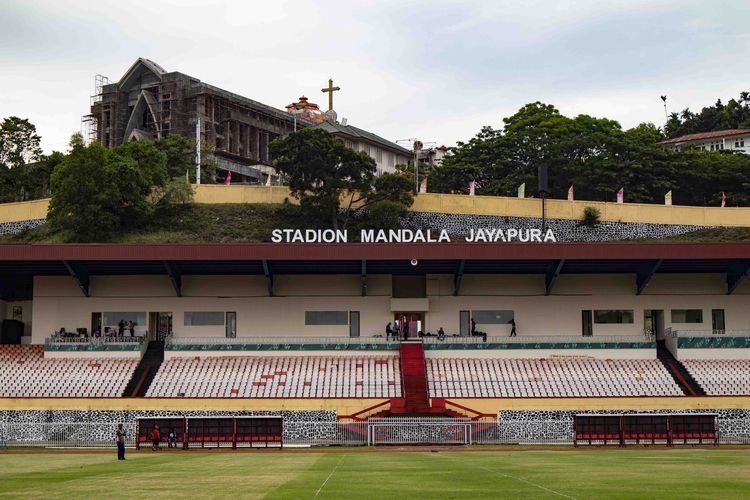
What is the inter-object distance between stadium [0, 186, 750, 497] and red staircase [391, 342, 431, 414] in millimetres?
132

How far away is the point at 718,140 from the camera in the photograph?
561 ft

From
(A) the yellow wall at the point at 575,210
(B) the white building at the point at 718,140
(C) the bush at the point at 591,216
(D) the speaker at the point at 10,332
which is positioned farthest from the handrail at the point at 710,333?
(B) the white building at the point at 718,140

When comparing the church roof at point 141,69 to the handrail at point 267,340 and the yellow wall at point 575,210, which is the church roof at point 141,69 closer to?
the yellow wall at point 575,210

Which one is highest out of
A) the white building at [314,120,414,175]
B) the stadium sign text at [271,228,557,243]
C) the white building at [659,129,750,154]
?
the white building at [659,129,750,154]

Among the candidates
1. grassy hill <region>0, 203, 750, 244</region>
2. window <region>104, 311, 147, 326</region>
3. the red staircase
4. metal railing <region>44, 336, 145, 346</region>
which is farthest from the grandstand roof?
grassy hill <region>0, 203, 750, 244</region>

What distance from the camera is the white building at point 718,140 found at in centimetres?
16888

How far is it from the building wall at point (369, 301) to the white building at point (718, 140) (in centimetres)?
10719

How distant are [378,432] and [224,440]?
7.55 metres

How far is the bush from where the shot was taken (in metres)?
95.8

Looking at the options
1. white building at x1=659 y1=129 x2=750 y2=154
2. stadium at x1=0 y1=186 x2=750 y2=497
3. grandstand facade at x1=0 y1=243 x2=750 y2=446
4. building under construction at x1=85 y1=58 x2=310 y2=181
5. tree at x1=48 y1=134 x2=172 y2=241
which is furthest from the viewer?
white building at x1=659 y1=129 x2=750 y2=154

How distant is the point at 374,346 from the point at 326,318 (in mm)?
4683

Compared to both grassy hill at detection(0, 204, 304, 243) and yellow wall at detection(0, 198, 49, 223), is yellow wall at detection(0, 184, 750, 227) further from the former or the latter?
grassy hill at detection(0, 204, 304, 243)

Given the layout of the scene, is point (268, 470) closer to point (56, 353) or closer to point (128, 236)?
point (56, 353)

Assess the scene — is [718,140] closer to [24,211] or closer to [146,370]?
[24,211]
